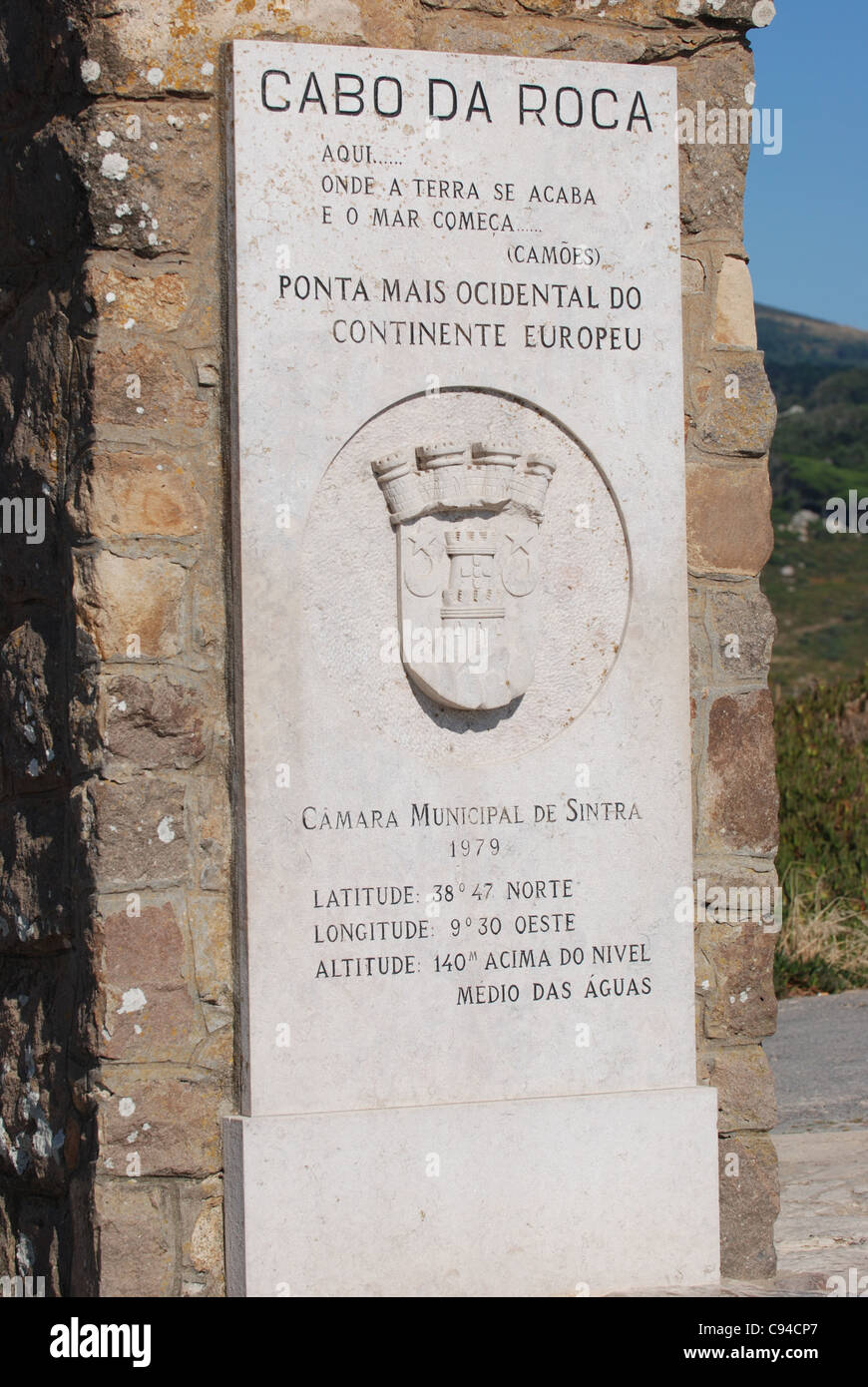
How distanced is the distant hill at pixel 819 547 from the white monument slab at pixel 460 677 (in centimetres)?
1331

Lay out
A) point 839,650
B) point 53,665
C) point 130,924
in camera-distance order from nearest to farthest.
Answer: point 130,924 < point 53,665 < point 839,650

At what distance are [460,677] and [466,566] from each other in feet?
0.78

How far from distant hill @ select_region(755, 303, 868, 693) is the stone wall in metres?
13.5

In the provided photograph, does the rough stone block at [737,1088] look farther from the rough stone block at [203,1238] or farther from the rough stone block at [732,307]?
the rough stone block at [732,307]

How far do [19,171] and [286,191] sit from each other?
2.31 ft

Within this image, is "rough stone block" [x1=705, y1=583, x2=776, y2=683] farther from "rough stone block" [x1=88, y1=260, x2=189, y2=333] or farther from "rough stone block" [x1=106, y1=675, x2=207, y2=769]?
"rough stone block" [x1=88, y1=260, x2=189, y2=333]

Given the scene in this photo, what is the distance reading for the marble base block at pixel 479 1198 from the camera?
3.62 meters

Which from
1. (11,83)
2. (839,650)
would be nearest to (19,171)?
(11,83)

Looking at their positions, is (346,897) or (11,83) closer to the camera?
(346,897)

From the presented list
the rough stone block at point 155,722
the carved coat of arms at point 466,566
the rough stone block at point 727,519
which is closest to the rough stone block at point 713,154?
the rough stone block at point 727,519

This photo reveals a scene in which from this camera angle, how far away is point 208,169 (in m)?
3.75

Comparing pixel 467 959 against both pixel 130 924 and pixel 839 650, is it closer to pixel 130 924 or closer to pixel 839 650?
pixel 130 924

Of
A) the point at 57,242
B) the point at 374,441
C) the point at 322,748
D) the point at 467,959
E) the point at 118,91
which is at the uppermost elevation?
the point at 118,91

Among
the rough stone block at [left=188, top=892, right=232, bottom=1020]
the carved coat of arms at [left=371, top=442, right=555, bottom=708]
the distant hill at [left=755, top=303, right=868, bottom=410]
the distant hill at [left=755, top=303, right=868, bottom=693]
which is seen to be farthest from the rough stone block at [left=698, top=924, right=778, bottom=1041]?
the distant hill at [left=755, top=303, right=868, bottom=410]
